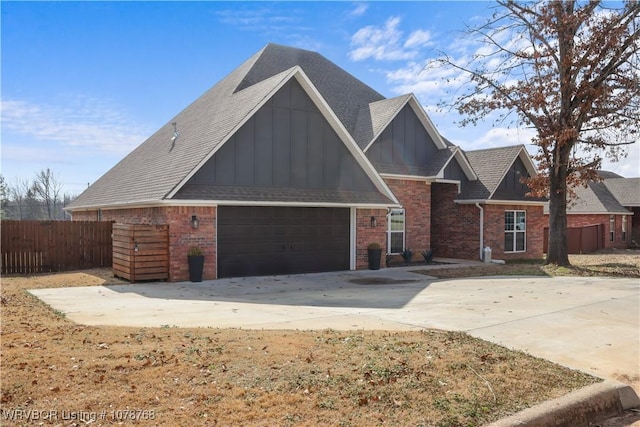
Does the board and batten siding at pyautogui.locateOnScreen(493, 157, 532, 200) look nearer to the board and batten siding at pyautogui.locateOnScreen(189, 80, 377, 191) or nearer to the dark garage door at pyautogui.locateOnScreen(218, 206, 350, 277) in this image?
the board and batten siding at pyautogui.locateOnScreen(189, 80, 377, 191)

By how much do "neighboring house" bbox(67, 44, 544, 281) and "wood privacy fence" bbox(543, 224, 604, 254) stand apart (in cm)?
706

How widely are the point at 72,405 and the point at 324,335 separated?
12.2 ft

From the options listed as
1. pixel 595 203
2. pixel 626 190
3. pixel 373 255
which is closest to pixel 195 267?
pixel 373 255

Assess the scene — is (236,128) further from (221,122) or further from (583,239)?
(583,239)

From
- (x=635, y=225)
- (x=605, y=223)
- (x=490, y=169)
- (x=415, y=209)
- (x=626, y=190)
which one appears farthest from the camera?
(x=626, y=190)

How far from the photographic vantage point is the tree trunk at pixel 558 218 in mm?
21109

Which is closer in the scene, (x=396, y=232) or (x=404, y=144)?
(x=396, y=232)

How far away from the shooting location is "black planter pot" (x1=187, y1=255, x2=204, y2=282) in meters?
14.1

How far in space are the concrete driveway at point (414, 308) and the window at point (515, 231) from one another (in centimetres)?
887

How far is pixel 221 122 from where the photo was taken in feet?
54.5

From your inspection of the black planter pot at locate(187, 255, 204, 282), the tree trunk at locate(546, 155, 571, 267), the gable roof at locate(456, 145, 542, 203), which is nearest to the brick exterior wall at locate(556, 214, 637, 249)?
the gable roof at locate(456, 145, 542, 203)

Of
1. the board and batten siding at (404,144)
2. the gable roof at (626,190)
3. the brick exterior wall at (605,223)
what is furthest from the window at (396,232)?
the gable roof at (626,190)

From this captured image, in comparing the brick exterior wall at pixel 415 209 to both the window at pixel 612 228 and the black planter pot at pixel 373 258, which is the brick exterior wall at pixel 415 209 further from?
the window at pixel 612 228

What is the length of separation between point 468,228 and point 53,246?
1770cm
